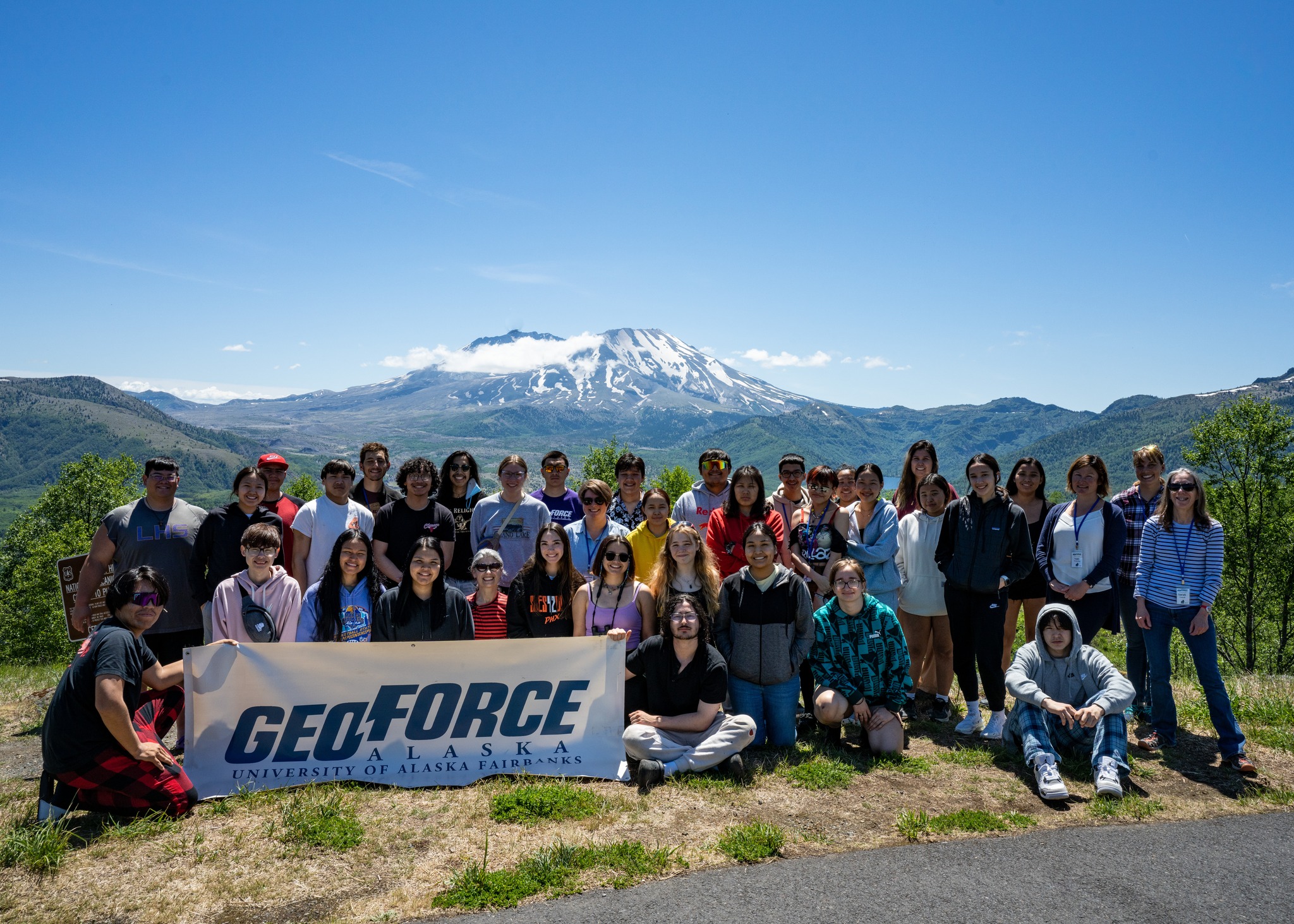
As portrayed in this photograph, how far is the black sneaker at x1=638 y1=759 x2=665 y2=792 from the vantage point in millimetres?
5770

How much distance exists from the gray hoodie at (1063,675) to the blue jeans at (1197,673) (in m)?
0.77

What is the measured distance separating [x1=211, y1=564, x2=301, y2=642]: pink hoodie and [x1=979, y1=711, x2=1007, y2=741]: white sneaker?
6.53 metres

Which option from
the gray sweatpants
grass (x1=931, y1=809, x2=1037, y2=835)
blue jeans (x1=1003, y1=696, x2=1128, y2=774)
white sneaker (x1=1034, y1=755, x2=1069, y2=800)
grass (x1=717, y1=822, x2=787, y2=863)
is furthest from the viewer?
the gray sweatpants

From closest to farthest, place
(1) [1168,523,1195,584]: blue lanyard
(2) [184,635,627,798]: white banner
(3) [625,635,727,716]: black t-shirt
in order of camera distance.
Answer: (2) [184,635,627,798]: white banner, (3) [625,635,727,716]: black t-shirt, (1) [1168,523,1195,584]: blue lanyard

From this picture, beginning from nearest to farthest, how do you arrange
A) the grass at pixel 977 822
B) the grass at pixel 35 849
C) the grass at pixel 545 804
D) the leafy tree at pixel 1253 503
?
the grass at pixel 35 849
the grass at pixel 977 822
the grass at pixel 545 804
the leafy tree at pixel 1253 503

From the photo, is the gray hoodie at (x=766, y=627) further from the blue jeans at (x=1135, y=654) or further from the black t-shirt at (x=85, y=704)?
the black t-shirt at (x=85, y=704)

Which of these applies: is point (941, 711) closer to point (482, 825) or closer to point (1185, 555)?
point (1185, 555)

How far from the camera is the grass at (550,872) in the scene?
166 inches

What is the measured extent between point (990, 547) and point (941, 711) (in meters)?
1.91

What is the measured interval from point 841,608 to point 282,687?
497 cm

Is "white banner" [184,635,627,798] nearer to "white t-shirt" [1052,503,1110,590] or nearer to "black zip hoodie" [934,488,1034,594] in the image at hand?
"black zip hoodie" [934,488,1034,594]

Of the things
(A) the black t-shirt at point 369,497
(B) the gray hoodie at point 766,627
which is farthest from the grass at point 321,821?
(B) the gray hoodie at point 766,627

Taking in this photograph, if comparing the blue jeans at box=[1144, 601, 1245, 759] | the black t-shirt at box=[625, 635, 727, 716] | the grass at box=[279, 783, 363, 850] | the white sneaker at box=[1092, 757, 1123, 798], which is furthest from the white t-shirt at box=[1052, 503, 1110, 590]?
the grass at box=[279, 783, 363, 850]

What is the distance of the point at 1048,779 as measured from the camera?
5.63 metres
